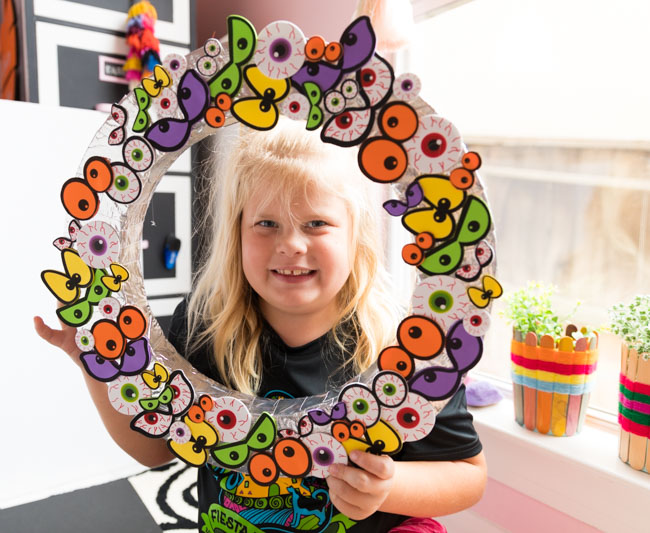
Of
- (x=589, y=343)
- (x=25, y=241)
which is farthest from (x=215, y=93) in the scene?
(x=25, y=241)

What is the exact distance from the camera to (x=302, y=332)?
67cm

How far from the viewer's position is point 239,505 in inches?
24.4

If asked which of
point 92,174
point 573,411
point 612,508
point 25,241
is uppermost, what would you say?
point 92,174

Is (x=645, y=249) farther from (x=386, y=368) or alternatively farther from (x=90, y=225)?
(x=90, y=225)

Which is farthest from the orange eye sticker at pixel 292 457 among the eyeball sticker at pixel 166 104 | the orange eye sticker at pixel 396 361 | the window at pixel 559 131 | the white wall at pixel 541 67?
the white wall at pixel 541 67

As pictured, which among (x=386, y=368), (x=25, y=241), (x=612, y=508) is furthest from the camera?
(x=25, y=241)

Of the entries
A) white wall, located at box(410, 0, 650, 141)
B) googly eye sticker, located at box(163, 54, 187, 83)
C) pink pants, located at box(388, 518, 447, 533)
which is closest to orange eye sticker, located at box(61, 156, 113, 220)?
googly eye sticker, located at box(163, 54, 187, 83)

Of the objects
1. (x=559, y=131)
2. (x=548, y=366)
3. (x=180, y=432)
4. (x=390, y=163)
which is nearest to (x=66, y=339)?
(x=180, y=432)

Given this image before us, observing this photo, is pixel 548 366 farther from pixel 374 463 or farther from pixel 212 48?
pixel 212 48

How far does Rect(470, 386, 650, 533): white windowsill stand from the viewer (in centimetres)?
71

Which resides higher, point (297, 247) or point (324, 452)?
→ point (297, 247)

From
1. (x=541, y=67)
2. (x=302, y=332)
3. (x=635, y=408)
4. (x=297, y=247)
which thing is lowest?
(x=635, y=408)

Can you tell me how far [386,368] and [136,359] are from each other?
0.78 feet

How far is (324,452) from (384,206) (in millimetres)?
226
